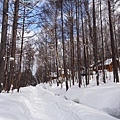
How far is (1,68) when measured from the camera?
9.73 m

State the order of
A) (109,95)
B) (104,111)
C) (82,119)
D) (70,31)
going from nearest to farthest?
(82,119) < (104,111) < (109,95) < (70,31)

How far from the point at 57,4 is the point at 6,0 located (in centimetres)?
1670

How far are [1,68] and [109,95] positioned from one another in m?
5.39

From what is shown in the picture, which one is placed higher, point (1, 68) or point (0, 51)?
point (0, 51)

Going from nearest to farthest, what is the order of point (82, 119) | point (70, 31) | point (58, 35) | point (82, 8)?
point (82, 119)
point (82, 8)
point (70, 31)
point (58, 35)

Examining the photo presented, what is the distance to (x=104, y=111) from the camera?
9.65m

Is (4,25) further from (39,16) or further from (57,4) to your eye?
(57,4)

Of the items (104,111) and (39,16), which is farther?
(39,16)

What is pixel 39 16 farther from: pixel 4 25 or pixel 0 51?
pixel 0 51

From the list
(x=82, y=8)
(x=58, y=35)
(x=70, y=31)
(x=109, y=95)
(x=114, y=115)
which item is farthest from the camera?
(x=58, y=35)

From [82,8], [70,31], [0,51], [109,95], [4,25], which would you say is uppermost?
[82,8]

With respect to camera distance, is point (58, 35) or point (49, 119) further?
point (58, 35)

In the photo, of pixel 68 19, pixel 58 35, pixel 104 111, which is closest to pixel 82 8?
pixel 68 19

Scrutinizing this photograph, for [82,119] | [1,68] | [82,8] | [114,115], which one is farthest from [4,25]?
[82,8]
